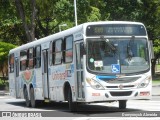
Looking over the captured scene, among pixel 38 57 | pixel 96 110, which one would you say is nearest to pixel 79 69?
pixel 96 110

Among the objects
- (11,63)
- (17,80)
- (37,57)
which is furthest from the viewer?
(11,63)

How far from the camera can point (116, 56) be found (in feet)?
59.5

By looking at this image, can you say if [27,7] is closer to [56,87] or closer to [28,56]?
[28,56]

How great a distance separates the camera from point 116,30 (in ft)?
61.1

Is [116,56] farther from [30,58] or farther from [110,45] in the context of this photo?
[30,58]

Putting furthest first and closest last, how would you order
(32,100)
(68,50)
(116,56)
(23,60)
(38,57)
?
1. (23,60)
2. (32,100)
3. (38,57)
4. (68,50)
5. (116,56)

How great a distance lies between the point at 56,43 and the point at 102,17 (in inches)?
1457

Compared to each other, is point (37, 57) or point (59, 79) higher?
point (37, 57)

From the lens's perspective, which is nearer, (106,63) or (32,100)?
(106,63)

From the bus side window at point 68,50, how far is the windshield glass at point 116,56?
1.46 m

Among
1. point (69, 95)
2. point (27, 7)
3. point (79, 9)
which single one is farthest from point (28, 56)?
point (79, 9)

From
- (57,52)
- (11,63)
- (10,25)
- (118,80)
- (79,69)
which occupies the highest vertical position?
(10,25)

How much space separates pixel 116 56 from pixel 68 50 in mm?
2359

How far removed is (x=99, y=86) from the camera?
1789 cm
